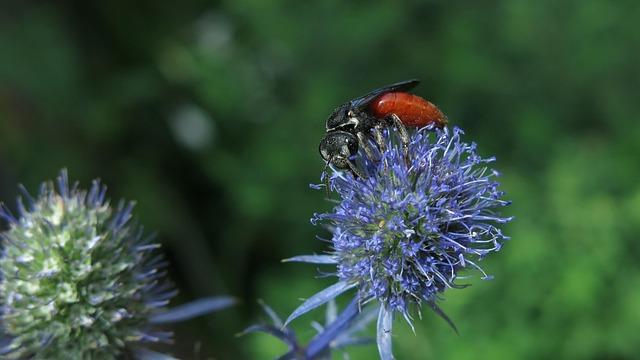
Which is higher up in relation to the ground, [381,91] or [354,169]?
[381,91]

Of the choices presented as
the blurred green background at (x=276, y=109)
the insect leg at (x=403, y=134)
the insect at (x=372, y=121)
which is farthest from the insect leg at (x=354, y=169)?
the blurred green background at (x=276, y=109)

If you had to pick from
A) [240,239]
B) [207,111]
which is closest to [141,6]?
[207,111]

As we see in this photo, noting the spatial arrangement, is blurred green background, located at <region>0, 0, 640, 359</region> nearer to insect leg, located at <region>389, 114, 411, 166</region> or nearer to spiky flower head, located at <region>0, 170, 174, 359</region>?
spiky flower head, located at <region>0, 170, 174, 359</region>

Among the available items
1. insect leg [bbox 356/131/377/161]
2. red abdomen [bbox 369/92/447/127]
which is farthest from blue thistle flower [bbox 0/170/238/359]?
red abdomen [bbox 369/92/447/127]

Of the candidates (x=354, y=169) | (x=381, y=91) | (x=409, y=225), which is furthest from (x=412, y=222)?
(x=381, y=91)

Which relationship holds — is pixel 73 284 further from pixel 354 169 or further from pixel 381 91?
pixel 381 91

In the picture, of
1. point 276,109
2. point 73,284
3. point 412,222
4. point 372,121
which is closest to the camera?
point 412,222
